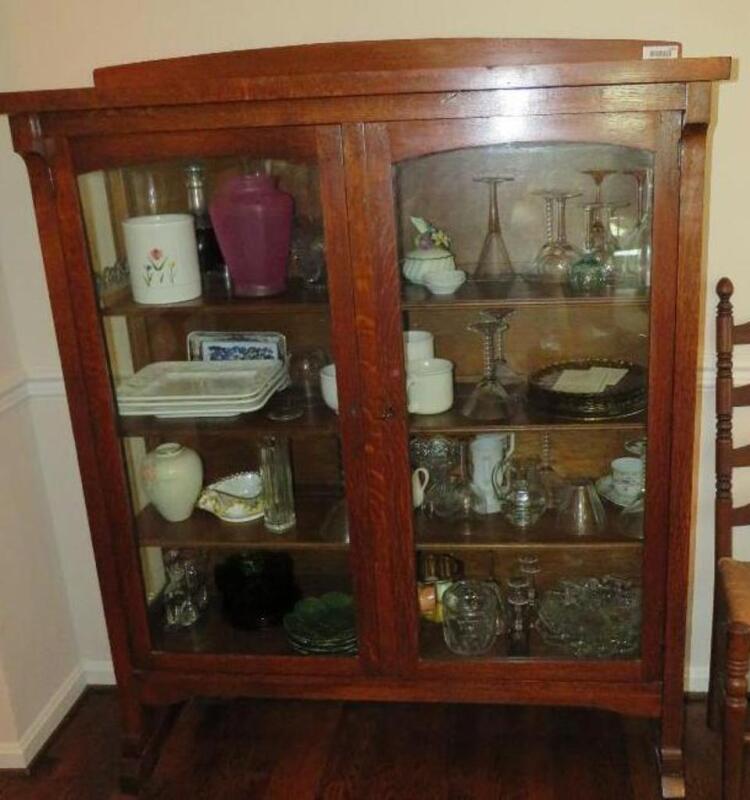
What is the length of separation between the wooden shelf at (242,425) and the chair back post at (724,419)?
31.7 inches

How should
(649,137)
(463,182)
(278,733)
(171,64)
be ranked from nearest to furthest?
(649,137)
(463,182)
(171,64)
(278,733)

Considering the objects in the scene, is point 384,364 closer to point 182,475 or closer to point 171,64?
point 182,475

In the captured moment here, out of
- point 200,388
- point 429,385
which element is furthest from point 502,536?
point 200,388

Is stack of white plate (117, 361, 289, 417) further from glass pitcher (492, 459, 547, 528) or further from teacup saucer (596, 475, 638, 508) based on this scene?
teacup saucer (596, 475, 638, 508)

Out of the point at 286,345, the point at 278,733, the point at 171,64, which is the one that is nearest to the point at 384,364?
the point at 286,345

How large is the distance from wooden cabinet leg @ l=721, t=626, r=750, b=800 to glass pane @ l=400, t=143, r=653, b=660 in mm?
243

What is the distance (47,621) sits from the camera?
2287 mm

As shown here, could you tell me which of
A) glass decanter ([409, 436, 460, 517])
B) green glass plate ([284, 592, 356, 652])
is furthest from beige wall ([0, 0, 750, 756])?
green glass plate ([284, 592, 356, 652])

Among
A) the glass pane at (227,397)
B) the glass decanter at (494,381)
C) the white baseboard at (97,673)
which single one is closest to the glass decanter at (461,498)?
the glass decanter at (494,381)

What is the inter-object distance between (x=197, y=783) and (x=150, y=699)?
0.22 metres

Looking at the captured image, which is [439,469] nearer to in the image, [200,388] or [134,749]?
[200,388]

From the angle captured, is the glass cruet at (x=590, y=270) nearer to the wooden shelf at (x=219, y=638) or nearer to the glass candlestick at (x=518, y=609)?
the glass candlestick at (x=518, y=609)

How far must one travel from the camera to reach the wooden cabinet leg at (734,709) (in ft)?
5.49

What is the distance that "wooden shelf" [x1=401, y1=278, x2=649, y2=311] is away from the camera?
173cm
